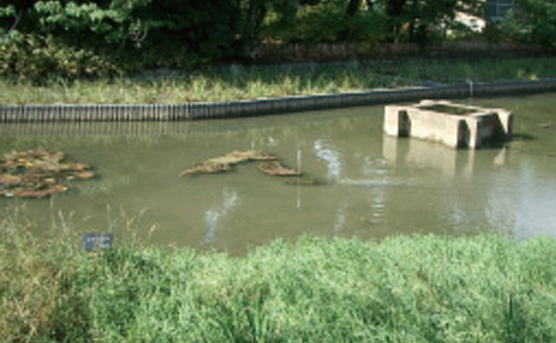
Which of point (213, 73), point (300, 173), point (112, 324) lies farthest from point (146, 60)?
point (112, 324)

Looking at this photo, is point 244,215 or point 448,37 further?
point 448,37

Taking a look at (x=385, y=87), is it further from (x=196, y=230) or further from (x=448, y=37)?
A: (x=196, y=230)

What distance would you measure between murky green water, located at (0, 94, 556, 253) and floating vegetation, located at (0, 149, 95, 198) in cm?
24

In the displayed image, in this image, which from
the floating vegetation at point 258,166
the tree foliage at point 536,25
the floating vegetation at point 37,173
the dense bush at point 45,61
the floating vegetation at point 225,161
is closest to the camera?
the floating vegetation at point 37,173

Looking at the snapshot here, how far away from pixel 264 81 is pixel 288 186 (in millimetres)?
7467

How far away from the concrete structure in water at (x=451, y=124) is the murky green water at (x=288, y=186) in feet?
0.74

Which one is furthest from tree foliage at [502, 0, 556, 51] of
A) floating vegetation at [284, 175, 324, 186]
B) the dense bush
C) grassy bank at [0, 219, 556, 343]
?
grassy bank at [0, 219, 556, 343]

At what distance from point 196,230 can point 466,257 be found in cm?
313

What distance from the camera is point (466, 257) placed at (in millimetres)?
5562

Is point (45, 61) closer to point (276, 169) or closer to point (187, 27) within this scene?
point (187, 27)

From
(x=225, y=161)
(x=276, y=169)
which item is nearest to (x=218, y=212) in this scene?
(x=276, y=169)

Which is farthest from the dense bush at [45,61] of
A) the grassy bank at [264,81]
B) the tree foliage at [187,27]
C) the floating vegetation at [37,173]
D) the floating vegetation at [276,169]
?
the floating vegetation at [276,169]

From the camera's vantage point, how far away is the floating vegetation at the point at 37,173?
A: 859 cm

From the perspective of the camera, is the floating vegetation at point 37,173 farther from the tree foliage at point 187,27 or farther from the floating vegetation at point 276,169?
the tree foliage at point 187,27
